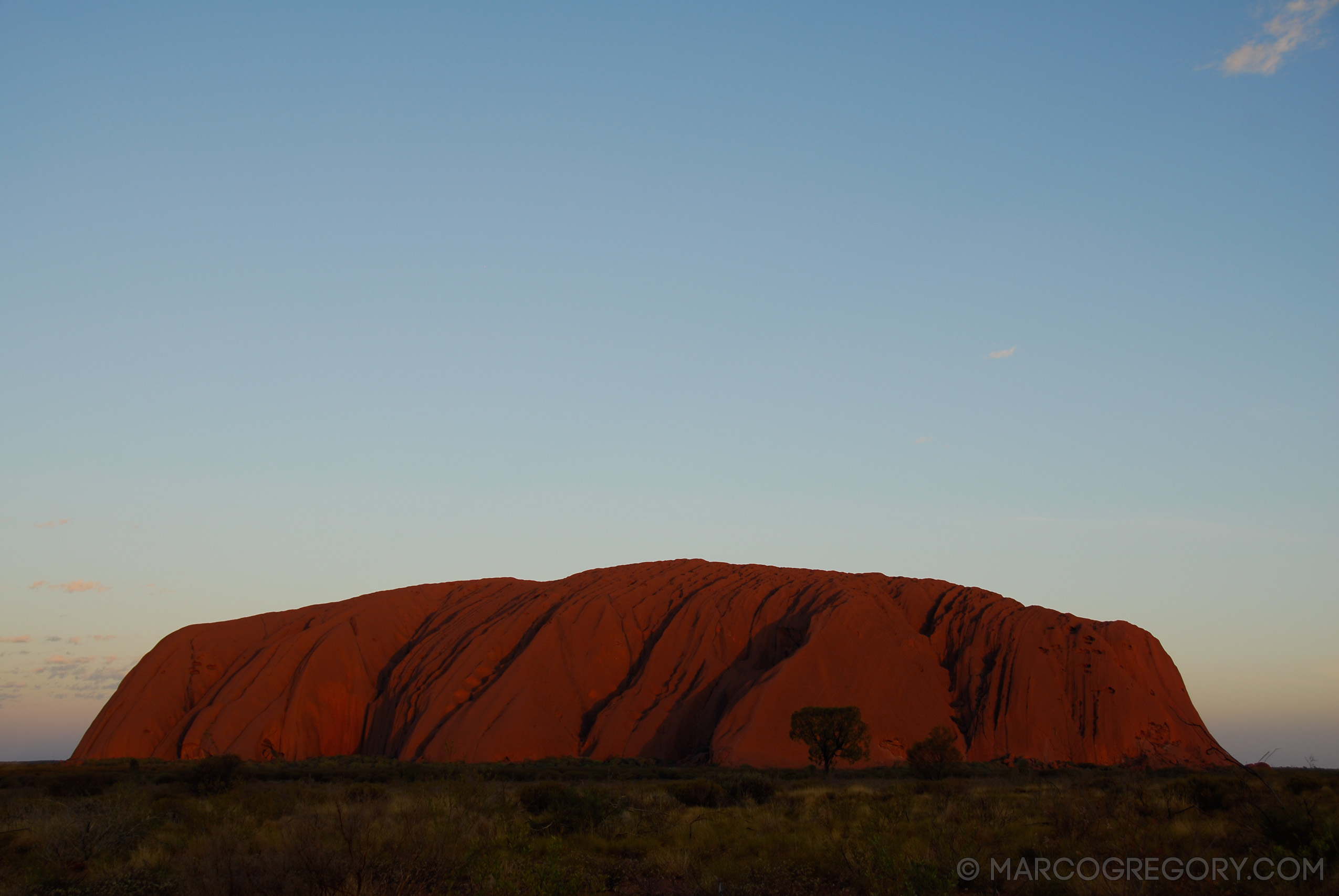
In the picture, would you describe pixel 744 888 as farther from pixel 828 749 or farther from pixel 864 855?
pixel 828 749

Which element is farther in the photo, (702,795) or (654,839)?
(702,795)

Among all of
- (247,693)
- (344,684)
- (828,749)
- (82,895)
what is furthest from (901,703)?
(82,895)

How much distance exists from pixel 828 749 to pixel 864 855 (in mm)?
33710

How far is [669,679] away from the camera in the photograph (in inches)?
2251

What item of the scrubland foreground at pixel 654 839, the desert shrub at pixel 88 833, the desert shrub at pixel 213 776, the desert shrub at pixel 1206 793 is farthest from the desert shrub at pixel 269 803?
the desert shrub at pixel 1206 793

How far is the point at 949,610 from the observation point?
61.1 metres

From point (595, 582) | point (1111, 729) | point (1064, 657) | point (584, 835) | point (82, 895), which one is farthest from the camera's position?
point (595, 582)

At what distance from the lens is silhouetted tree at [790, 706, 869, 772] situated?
42656mm

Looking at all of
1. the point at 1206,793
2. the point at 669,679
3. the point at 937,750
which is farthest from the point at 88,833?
the point at 669,679

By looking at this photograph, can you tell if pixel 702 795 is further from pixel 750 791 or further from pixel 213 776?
pixel 213 776

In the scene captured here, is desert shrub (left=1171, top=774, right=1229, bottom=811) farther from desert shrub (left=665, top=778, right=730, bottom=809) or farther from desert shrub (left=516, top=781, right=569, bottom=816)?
desert shrub (left=516, top=781, right=569, bottom=816)

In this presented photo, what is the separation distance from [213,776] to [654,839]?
1911cm

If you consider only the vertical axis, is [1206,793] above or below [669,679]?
above

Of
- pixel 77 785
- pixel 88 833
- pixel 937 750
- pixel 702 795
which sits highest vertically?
pixel 88 833
